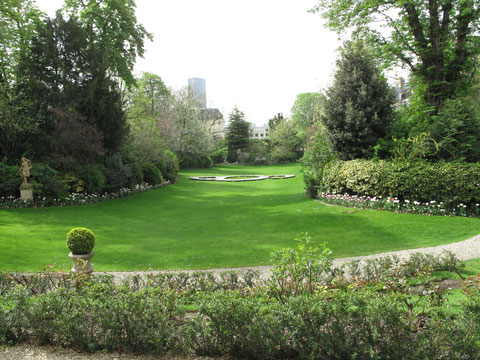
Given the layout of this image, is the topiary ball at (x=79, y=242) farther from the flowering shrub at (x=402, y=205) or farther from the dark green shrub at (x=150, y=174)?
the dark green shrub at (x=150, y=174)

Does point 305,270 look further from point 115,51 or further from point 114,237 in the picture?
point 115,51

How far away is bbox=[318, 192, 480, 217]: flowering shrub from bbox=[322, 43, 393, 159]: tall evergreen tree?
11.6 feet

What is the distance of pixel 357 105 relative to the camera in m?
16.3

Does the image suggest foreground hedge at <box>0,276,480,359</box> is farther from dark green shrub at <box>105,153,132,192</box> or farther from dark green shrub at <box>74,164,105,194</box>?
dark green shrub at <box>105,153,132,192</box>

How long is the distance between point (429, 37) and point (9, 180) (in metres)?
21.1

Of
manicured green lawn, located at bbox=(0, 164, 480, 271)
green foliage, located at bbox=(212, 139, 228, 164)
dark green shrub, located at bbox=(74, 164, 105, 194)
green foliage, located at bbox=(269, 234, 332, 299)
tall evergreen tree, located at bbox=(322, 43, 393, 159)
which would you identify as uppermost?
tall evergreen tree, located at bbox=(322, 43, 393, 159)

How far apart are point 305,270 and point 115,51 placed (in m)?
21.6

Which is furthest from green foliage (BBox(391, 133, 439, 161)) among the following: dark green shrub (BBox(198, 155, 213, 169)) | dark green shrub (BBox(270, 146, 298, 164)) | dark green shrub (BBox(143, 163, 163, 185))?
dark green shrub (BBox(270, 146, 298, 164))

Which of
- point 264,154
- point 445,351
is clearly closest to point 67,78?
point 445,351

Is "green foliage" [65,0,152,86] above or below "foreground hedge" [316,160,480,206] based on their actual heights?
above

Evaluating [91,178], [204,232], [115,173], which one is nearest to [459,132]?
[204,232]

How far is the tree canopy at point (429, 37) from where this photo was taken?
15.2 metres

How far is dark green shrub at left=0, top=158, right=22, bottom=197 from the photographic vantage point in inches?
597

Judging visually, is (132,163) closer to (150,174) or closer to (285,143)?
(150,174)
